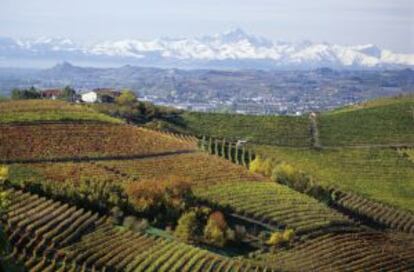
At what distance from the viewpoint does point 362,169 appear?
7038 cm

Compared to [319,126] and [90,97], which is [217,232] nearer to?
[319,126]

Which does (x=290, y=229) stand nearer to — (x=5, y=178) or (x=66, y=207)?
(x=66, y=207)

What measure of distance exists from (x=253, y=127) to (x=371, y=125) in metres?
15.0

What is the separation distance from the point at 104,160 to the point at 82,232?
17621mm

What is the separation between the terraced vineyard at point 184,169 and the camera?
5200 centimetres

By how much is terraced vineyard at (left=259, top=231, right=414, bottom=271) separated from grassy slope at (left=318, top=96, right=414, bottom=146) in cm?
3489

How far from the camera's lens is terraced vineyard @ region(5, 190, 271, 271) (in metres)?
33.1

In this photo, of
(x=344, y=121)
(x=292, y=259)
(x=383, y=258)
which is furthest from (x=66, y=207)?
(x=344, y=121)

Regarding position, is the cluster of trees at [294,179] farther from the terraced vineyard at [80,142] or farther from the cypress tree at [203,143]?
the terraced vineyard at [80,142]

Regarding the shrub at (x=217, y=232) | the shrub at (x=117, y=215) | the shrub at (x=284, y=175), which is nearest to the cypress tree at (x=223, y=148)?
the shrub at (x=284, y=175)

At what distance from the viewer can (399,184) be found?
6619 cm

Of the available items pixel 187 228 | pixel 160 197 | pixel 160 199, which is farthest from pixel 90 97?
pixel 187 228

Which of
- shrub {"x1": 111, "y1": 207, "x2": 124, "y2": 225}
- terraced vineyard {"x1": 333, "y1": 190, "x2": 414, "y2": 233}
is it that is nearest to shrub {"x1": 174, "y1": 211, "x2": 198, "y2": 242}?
shrub {"x1": 111, "y1": 207, "x2": 124, "y2": 225}

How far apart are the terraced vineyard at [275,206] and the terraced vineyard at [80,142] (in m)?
9.53
